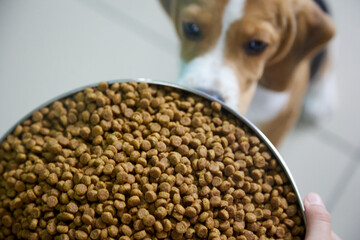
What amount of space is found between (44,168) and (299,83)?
0.81m

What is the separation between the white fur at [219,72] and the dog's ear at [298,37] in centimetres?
15

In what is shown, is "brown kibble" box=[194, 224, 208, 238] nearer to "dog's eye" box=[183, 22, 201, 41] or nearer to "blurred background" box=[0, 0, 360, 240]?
"dog's eye" box=[183, 22, 201, 41]

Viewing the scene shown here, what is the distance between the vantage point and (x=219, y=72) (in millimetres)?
835

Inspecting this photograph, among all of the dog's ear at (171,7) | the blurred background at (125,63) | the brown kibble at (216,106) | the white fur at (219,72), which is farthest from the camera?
the blurred background at (125,63)

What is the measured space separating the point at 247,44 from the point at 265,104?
0.82 feet

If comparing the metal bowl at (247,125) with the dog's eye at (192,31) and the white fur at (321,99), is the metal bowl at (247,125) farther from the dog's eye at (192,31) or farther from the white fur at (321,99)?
the white fur at (321,99)

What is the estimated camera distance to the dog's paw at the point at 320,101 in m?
1.31

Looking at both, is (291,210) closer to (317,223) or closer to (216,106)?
(317,223)

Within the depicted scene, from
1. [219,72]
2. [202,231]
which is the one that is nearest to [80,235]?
[202,231]

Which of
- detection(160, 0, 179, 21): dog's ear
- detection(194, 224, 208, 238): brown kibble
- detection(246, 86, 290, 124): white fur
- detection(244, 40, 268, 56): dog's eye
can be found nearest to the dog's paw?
detection(246, 86, 290, 124): white fur

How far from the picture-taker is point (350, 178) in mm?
1252

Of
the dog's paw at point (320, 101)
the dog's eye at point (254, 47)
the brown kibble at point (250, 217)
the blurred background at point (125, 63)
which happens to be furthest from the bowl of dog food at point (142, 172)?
the dog's paw at point (320, 101)

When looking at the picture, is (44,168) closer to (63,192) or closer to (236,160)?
(63,192)

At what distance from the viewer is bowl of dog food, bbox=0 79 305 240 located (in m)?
0.56
